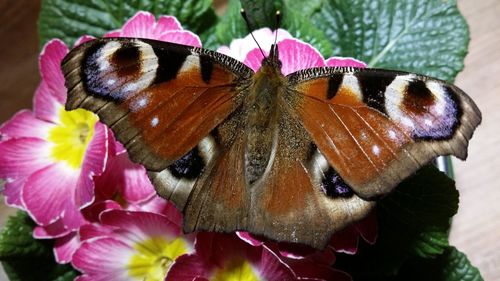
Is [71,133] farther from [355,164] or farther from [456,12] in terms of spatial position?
[456,12]

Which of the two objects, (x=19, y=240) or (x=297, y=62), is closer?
(x=297, y=62)

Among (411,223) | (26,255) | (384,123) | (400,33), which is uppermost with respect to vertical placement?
(384,123)

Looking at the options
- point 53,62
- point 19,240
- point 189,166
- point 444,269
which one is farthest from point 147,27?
point 444,269

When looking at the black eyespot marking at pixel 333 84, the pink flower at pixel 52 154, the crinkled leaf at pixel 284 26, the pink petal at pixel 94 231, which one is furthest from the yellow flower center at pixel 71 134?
the black eyespot marking at pixel 333 84

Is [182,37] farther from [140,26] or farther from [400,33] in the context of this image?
[400,33]

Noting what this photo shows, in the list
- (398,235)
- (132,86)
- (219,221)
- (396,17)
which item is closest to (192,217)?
(219,221)

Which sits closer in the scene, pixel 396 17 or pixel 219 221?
pixel 219 221

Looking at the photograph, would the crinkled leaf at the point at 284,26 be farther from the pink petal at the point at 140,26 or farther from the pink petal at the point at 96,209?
the pink petal at the point at 96,209

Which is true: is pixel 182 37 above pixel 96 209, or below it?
above
